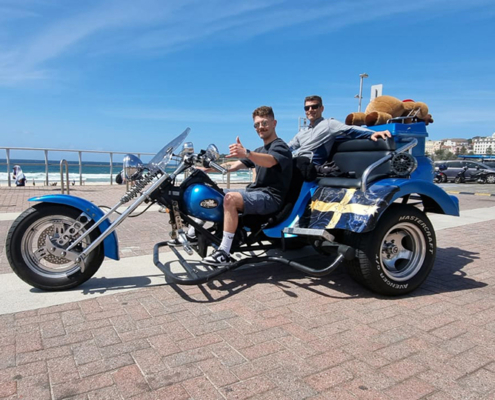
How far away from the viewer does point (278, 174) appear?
3852 millimetres

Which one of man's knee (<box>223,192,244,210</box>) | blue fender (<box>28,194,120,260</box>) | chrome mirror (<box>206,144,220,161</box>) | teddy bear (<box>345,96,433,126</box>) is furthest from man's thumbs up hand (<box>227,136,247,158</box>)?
teddy bear (<box>345,96,433,126</box>)

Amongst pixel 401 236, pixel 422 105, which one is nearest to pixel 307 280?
pixel 401 236

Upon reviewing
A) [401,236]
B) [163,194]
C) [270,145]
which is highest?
[270,145]

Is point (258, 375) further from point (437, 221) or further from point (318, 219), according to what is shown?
point (437, 221)

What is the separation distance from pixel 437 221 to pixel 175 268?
577 cm

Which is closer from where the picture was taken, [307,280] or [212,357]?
[212,357]

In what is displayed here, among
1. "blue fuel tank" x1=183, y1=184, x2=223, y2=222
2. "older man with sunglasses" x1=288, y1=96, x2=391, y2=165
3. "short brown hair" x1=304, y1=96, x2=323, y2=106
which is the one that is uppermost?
"short brown hair" x1=304, y1=96, x2=323, y2=106

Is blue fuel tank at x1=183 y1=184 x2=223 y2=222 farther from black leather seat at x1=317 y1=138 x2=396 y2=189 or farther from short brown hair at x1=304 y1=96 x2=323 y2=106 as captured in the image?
short brown hair at x1=304 y1=96 x2=323 y2=106

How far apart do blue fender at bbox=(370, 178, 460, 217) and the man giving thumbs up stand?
2.94 feet

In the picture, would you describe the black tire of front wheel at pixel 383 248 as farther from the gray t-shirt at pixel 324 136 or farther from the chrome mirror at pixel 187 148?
the chrome mirror at pixel 187 148

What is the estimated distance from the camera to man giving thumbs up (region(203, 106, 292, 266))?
366 cm

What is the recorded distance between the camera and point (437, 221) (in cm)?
787

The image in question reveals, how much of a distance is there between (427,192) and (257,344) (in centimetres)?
222

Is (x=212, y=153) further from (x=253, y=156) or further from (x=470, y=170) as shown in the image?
(x=470, y=170)
